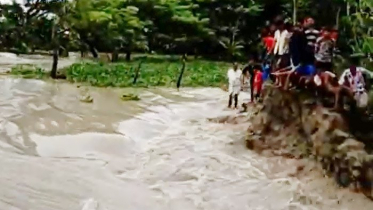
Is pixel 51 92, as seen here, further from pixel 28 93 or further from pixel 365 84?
pixel 365 84

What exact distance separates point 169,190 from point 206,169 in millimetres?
1374

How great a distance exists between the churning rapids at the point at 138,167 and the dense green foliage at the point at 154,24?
39.7 feet

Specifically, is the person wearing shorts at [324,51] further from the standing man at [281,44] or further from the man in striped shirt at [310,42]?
the standing man at [281,44]

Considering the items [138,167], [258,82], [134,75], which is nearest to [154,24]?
[134,75]

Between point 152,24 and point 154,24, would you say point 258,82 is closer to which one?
point 152,24

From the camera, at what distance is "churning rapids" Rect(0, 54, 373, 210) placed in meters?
7.89

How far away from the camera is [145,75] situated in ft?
78.9

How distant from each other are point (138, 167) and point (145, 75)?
14699 mm

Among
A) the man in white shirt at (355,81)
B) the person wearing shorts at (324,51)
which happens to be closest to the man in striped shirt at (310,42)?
the person wearing shorts at (324,51)

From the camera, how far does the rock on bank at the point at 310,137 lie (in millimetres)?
8492

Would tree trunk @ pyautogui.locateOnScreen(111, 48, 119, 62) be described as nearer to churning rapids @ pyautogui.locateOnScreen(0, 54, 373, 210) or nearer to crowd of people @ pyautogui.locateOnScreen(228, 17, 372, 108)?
churning rapids @ pyautogui.locateOnScreen(0, 54, 373, 210)

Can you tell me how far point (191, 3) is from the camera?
106ft

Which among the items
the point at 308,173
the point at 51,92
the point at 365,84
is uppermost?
the point at 365,84

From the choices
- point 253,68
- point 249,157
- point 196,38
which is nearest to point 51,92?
point 253,68
